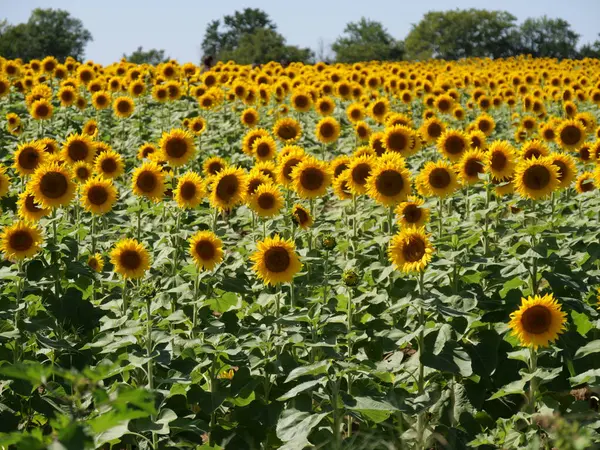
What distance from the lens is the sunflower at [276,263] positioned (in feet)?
16.8

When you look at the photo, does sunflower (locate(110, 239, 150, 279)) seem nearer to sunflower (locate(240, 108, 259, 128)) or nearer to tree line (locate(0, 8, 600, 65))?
sunflower (locate(240, 108, 259, 128))

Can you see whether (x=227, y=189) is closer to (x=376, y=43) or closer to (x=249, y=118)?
(x=249, y=118)

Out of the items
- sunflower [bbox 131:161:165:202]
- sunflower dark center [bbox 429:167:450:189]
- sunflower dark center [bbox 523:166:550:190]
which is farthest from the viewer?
sunflower [bbox 131:161:165:202]

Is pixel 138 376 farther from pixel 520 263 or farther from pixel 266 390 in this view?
pixel 520 263

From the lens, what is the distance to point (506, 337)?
16.3 ft

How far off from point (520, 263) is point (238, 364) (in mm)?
1946

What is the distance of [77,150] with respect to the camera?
7625 millimetres

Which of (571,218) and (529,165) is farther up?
(529,165)

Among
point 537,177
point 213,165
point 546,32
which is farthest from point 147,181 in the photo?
point 546,32

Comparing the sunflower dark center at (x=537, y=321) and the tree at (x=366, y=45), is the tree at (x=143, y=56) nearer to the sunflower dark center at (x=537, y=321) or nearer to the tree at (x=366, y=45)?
the tree at (x=366, y=45)

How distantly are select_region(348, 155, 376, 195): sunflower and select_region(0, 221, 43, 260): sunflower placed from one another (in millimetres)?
2400

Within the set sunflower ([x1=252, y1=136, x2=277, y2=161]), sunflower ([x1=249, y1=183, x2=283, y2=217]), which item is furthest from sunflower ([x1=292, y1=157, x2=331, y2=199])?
sunflower ([x1=252, y1=136, x2=277, y2=161])

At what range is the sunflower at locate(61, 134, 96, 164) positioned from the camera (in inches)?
299

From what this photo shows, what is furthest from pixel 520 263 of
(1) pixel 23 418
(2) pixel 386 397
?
(1) pixel 23 418
